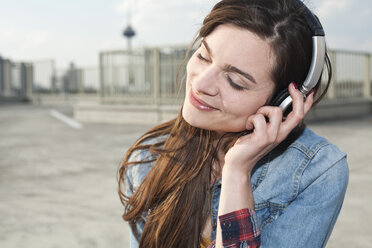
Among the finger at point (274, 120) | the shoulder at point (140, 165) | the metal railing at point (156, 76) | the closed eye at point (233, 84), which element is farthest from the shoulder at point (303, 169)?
the metal railing at point (156, 76)

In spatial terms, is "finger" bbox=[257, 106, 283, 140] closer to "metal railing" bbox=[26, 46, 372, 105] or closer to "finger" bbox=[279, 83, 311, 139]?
"finger" bbox=[279, 83, 311, 139]

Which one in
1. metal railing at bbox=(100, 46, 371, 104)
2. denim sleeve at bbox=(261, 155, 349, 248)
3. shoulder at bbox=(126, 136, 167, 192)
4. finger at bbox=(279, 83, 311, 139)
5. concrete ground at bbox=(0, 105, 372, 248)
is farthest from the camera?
metal railing at bbox=(100, 46, 371, 104)

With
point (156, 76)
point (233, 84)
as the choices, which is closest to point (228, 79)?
point (233, 84)

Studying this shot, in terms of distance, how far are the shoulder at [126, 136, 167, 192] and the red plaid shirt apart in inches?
19.3

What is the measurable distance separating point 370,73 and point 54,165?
10.4 metres

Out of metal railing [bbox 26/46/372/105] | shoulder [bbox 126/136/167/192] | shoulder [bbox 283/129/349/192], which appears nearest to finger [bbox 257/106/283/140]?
shoulder [bbox 283/129/349/192]

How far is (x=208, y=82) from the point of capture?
4.26 ft

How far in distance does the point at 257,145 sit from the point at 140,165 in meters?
0.55

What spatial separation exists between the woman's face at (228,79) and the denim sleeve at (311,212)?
0.29 metres

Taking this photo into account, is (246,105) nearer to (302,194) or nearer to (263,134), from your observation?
(263,134)

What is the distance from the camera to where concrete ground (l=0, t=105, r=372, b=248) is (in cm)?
282

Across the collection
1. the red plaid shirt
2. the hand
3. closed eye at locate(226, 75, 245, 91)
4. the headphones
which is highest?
the headphones

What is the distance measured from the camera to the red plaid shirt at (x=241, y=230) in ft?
4.03

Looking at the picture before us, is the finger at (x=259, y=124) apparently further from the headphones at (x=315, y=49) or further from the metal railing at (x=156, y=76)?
the metal railing at (x=156, y=76)
